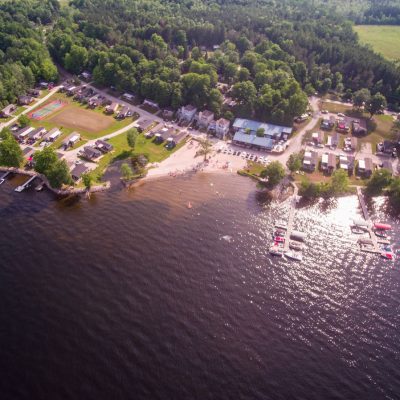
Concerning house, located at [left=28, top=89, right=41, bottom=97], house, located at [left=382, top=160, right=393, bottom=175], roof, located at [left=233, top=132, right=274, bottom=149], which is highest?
house, located at [left=28, top=89, right=41, bottom=97]

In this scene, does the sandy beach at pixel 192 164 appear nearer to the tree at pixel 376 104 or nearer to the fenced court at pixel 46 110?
the fenced court at pixel 46 110

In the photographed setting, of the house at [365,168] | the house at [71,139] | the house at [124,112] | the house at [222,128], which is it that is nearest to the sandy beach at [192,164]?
the house at [222,128]

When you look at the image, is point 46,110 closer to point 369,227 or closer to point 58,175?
point 58,175

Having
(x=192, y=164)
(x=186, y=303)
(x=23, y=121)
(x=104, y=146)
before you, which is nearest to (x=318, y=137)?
(x=192, y=164)

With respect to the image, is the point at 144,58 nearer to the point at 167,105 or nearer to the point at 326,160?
the point at 167,105

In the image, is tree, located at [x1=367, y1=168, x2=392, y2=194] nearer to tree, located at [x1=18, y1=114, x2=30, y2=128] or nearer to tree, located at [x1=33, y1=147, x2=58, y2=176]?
tree, located at [x1=33, y1=147, x2=58, y2=176]

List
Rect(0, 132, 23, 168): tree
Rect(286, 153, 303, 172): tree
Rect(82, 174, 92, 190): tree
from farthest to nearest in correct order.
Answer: Rect(286, 153, 303, 172): tree → Rect(0, 132, 23, 168): tree → Rect(82, 174, 92, 190): tree

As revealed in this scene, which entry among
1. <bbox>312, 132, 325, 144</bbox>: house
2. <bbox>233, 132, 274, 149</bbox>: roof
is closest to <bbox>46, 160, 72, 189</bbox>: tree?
<bbox>233, 132, 274, 149</bbox>: roof
